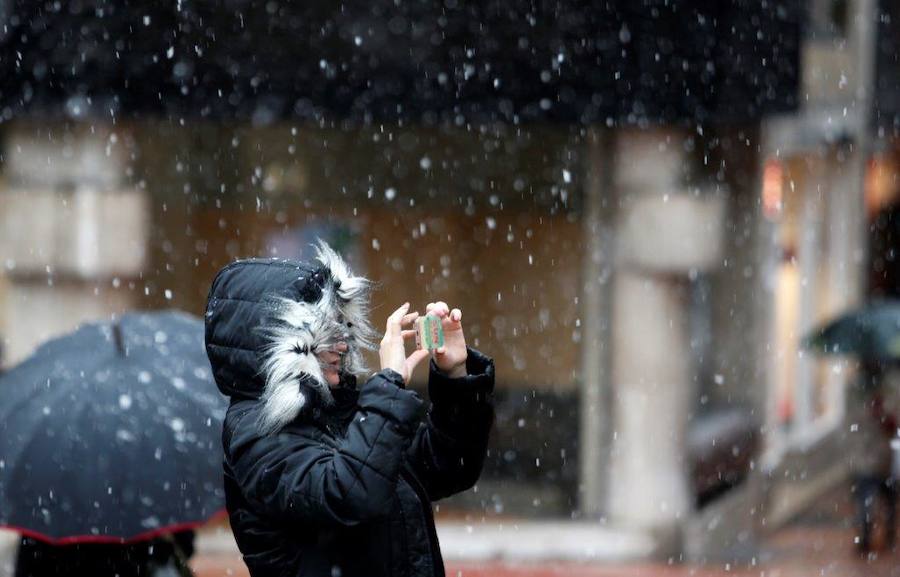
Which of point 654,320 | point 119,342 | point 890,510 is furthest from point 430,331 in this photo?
point 890,510

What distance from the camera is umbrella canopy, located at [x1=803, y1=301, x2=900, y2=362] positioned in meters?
10.5

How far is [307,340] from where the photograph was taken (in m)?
2.78

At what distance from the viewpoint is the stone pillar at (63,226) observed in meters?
9.35

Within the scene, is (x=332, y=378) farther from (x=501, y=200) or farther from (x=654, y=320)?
(x=501, y=200)

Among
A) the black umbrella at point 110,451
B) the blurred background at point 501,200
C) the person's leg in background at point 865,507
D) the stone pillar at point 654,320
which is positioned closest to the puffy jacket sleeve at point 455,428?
the black umbrella at point 110,451

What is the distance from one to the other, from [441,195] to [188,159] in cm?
205

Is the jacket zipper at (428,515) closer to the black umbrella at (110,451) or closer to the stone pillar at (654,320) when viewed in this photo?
the black umbrella at (110,451)

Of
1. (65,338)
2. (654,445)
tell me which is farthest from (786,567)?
(65,338)

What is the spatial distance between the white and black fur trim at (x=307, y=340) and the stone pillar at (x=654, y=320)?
722 cm

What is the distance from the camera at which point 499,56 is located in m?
9.45

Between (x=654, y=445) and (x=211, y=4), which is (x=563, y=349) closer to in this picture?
(x=654, y=445)

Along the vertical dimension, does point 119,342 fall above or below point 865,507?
above

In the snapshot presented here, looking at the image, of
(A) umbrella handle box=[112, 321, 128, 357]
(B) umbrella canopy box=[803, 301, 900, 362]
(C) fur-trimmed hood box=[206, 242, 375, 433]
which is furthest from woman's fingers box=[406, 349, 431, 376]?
(B) umbrella canopy box=[803, 301, 900, 362]

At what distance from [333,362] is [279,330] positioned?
0.20 metres
